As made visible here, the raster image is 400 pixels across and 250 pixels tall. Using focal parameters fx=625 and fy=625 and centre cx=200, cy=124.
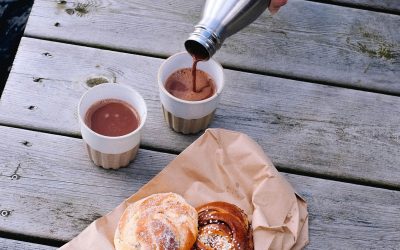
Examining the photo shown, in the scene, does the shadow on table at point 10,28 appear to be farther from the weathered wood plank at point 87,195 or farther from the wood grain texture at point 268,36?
the weathered wood plank at point 87,195

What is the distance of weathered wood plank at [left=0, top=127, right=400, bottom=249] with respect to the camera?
50.0 inches

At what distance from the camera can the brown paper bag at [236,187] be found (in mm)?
A: 1240

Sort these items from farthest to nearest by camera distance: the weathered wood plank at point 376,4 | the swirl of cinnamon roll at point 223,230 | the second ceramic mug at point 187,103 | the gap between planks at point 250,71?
the weathered wood plank at point 376,4 → the gap between planks at point 250,71 → the second ceramic mug at point 187,103 → the swirl of cinnamon roll at point 223,230

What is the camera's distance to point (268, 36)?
5.21 ft

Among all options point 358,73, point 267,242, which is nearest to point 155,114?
point 267,242

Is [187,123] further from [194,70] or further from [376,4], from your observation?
[376,4]

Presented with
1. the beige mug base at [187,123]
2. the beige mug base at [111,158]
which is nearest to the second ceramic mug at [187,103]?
the beige mug base at [187,123]

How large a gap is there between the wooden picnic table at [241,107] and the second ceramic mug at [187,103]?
4 centimetres

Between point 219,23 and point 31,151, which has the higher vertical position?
point 219,23

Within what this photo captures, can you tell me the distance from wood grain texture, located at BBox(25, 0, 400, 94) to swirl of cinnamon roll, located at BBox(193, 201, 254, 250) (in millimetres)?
423

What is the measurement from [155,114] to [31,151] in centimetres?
29

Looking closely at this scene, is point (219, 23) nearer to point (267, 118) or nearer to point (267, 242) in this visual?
point (267, 118)

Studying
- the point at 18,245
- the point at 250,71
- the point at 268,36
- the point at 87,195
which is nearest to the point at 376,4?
the point at 268,36

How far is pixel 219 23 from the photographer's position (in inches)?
49.5
